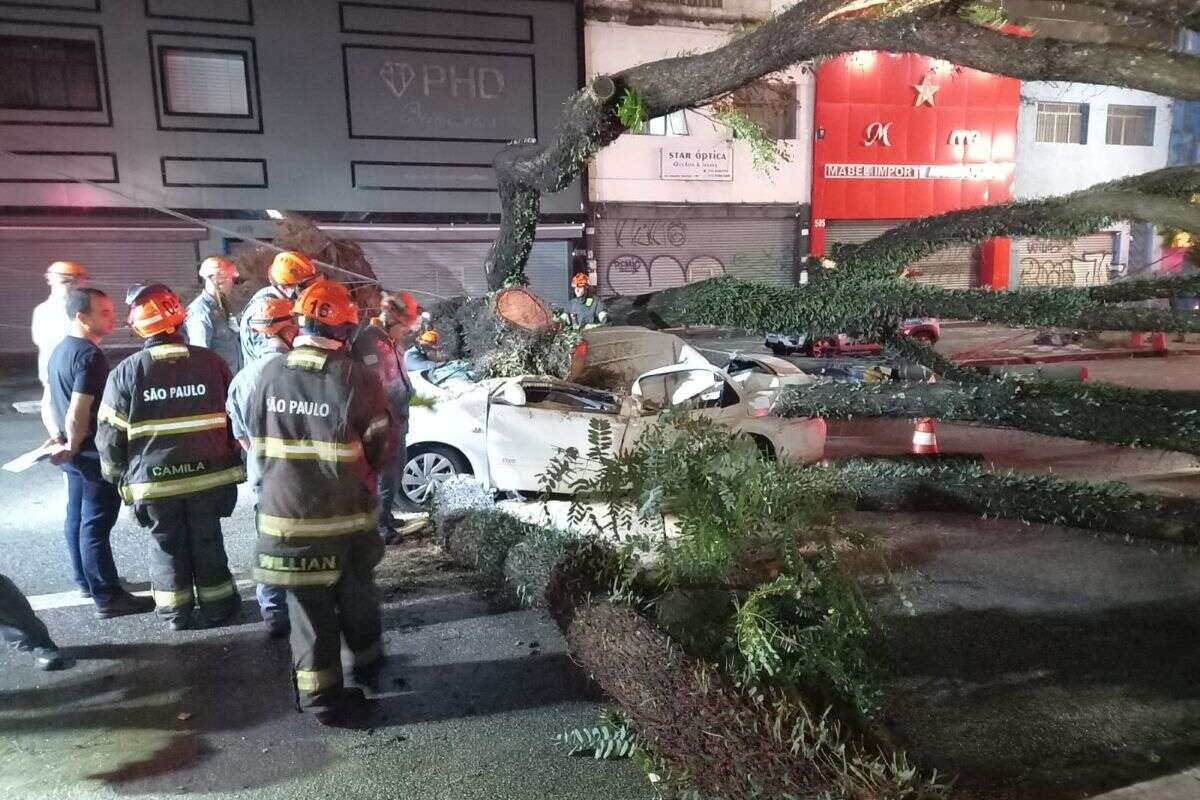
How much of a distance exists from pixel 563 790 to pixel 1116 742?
7.78 feet

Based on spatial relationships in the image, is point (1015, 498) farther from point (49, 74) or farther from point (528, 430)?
point (49, 74)

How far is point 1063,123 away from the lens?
2417cm

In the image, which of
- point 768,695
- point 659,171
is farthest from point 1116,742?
point 659,171

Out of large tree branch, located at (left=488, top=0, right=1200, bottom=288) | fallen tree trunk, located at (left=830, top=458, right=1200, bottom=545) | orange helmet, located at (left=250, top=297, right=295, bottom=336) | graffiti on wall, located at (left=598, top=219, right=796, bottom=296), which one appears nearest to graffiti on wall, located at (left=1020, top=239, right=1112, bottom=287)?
graffiti on wall, located at (left=598, top=219, right=796, bottom=296)

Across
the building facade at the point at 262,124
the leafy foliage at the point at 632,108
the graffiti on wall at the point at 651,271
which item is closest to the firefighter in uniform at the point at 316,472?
the leafy foliage at the point at 632,108

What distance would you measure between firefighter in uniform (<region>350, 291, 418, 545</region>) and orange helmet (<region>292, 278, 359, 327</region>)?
1463 millimetres

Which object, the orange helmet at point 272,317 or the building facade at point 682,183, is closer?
the orange helmet at point 272,317

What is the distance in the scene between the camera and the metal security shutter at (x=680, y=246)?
789 inches

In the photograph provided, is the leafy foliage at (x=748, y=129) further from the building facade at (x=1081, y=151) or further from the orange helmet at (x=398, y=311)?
the building facade at (x=1081, y=151)

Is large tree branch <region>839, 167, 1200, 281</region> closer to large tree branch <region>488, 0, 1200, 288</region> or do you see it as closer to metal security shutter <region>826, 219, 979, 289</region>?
large tree branch <region>488, 0, 1200, 288</region>

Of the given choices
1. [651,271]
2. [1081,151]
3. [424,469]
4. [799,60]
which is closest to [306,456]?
[424,469]

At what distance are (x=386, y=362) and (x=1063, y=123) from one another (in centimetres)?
→ 2638

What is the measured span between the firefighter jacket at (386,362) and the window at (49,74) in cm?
1486

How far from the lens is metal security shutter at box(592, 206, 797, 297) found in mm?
20031
